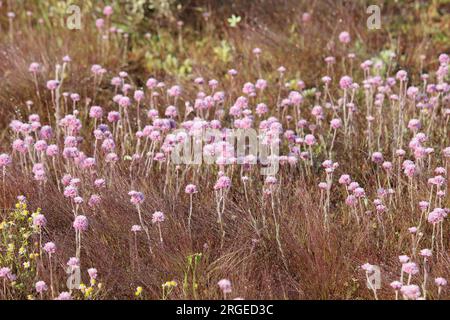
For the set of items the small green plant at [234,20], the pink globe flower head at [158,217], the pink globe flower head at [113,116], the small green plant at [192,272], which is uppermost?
the small green plant at [234,20]

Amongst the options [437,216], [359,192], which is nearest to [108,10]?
[359,192]

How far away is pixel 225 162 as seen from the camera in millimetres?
4211

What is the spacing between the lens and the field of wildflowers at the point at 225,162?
3.77 meters

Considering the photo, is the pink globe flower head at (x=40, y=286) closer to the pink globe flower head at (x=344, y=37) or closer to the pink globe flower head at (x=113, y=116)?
the pink globe flower head at (x=113, y=116)

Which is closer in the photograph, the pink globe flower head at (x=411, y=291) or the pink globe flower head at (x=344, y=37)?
the pink globe flower head at (x=411, y=291)

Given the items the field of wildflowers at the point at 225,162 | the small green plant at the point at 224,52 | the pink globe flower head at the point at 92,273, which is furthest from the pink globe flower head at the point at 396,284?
the small green plant at the point at 224,52

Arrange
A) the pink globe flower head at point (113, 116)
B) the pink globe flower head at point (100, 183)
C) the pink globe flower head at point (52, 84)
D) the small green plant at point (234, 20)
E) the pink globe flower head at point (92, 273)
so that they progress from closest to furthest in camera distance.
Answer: the pink globe flower head at point (92, 273)
the pink globe flower head at point (100, 183)
the pink globe flower head at point (113, 116)
the pink globe flower head at point (52, 84)
the small green plant at point (234, 20)

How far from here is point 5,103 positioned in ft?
19.2

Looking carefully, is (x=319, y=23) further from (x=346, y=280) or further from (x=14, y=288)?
(x=14, y=288)

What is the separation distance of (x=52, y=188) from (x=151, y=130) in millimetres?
691

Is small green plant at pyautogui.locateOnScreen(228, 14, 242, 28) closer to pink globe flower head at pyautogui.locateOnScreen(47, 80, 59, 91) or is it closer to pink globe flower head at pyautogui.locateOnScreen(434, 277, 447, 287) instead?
pink globe flower head at pyautogui.locateOnScreen(47, 80, 59, 91)

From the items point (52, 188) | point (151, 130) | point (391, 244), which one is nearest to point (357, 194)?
point (391, 244)

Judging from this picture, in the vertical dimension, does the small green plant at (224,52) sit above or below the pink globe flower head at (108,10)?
below

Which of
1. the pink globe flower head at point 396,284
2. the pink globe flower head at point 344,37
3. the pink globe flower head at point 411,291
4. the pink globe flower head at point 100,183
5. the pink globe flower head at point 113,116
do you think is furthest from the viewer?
the pink globe flower head at point 344,37
